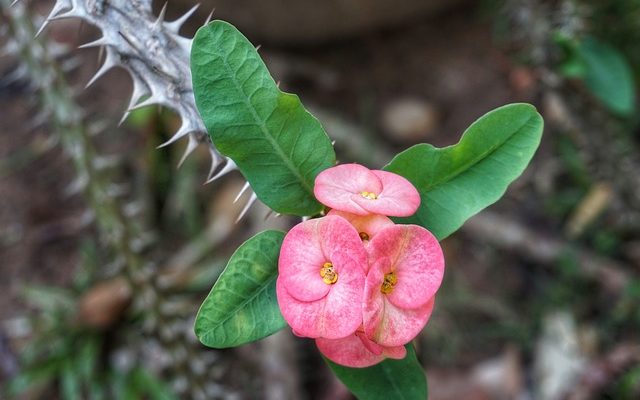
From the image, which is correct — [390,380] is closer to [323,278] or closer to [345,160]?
[323,278]

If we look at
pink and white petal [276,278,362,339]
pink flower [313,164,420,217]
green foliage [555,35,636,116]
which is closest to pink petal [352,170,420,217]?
pink flower [313,164,420,217]

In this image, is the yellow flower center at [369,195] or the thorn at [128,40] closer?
the yellow flower center at [369,195]

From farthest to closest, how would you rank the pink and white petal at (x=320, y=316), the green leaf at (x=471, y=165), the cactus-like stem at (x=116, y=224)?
the cactus-like stem at (x=116, y=224) → the green leaf at (x=471, y=165) → the pink and white petal at (x=320, y=316)

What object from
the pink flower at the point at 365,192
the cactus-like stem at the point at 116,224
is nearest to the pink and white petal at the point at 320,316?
the pink flower at the point at 365,192

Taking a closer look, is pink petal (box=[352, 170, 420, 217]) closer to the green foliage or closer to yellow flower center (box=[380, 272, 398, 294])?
yellow flower center (box=[380, 272, 398, 294])

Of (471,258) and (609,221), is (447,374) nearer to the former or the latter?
(471,258)

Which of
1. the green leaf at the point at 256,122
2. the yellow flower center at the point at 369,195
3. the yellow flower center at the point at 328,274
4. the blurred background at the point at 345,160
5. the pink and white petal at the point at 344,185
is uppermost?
the green leaf at the point at 256,122

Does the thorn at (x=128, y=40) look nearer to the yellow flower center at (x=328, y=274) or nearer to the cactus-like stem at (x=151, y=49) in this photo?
the cactus-like stem at (x=151, y=49)

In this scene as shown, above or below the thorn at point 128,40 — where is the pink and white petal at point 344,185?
below
